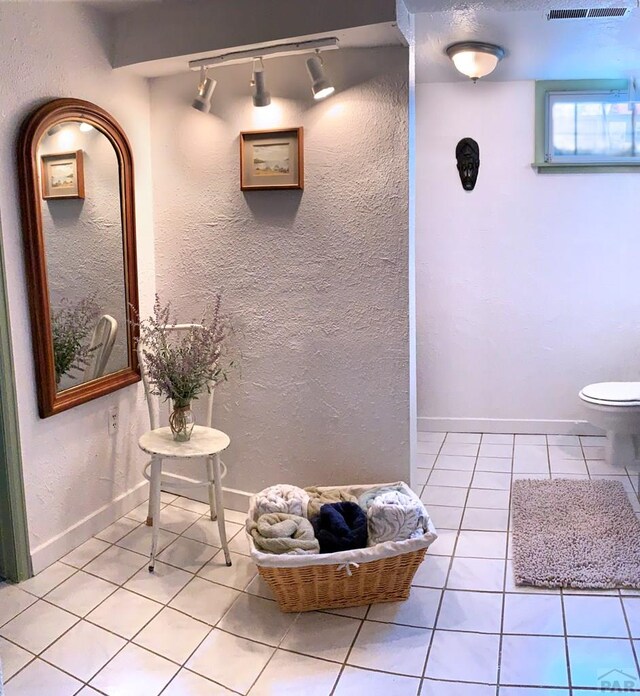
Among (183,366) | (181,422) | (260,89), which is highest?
(260,89)

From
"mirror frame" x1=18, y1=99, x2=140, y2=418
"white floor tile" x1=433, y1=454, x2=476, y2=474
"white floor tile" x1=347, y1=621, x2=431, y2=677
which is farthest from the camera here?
"white floor tile" x1=433, y1=454, x2=476, y2=474

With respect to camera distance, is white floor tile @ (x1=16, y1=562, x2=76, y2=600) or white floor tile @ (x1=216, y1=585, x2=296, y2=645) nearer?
white floor tile @ (x1=216, y1=585, x2=296, y2=645)

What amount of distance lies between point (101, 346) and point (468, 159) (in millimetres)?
2329

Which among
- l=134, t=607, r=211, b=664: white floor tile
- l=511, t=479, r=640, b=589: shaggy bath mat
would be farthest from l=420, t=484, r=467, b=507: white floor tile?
l=134, t=607, r=211, b=664: white floor tile

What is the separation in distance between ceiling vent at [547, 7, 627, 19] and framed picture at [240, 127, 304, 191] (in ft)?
3.54

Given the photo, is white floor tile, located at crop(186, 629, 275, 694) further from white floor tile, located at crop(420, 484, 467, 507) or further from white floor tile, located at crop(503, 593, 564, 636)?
white floor tile, located at crop(420, 484, 467, 507)

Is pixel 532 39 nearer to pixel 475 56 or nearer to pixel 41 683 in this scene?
pixel 475 56

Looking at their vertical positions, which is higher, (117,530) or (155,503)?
(155,503)

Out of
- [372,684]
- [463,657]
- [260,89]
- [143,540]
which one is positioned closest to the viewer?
[372,684]

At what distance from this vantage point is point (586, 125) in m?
3.84

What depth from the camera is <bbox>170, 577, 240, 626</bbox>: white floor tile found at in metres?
2.29

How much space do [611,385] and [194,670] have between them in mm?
2585

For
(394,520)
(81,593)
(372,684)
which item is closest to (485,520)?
(394,520)

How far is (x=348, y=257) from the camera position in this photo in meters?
2.71
